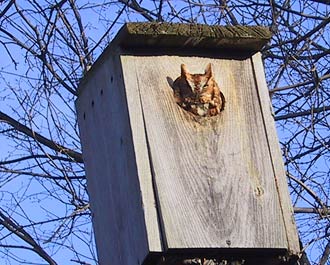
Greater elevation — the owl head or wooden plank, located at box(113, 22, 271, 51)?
wooden plank, located at box(113, 22, 271, 51)

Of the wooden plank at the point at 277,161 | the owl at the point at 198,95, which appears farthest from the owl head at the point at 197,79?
the wooden plank at the point at 277,161

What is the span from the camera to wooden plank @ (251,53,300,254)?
2.44m

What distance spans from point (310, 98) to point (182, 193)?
2.28 meters

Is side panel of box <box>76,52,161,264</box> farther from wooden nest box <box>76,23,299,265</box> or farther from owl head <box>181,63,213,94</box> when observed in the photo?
owl head <box>181,63,213,94</box>

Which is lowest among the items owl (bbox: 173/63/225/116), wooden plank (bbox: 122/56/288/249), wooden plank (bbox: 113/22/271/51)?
wooden plank (bbox: 122/56/288/249)

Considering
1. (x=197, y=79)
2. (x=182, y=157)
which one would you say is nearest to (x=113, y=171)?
(x=182, y=157)

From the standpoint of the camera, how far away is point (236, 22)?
15.3ft

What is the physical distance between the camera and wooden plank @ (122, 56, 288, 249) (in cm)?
238

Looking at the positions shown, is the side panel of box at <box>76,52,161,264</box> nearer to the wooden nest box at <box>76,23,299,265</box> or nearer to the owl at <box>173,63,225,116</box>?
the wooden nest box at <box>76,23,299,265</box>

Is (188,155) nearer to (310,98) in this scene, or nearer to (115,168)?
(115,168)

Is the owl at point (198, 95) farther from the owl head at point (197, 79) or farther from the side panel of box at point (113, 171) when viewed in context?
the side panel of box at point (113, 171)

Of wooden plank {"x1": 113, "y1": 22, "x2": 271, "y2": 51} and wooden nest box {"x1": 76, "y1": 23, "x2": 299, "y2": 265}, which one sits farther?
wooden plank {"x1": 113, "y1": 22, "x2": 271, "y2": 51}

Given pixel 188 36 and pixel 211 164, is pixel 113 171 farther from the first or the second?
pixel 188 36

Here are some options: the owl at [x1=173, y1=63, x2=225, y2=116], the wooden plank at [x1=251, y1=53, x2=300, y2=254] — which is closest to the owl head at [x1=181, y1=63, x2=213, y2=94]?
the owl at [x1=173, y1=63, x2=225, y2=116]
